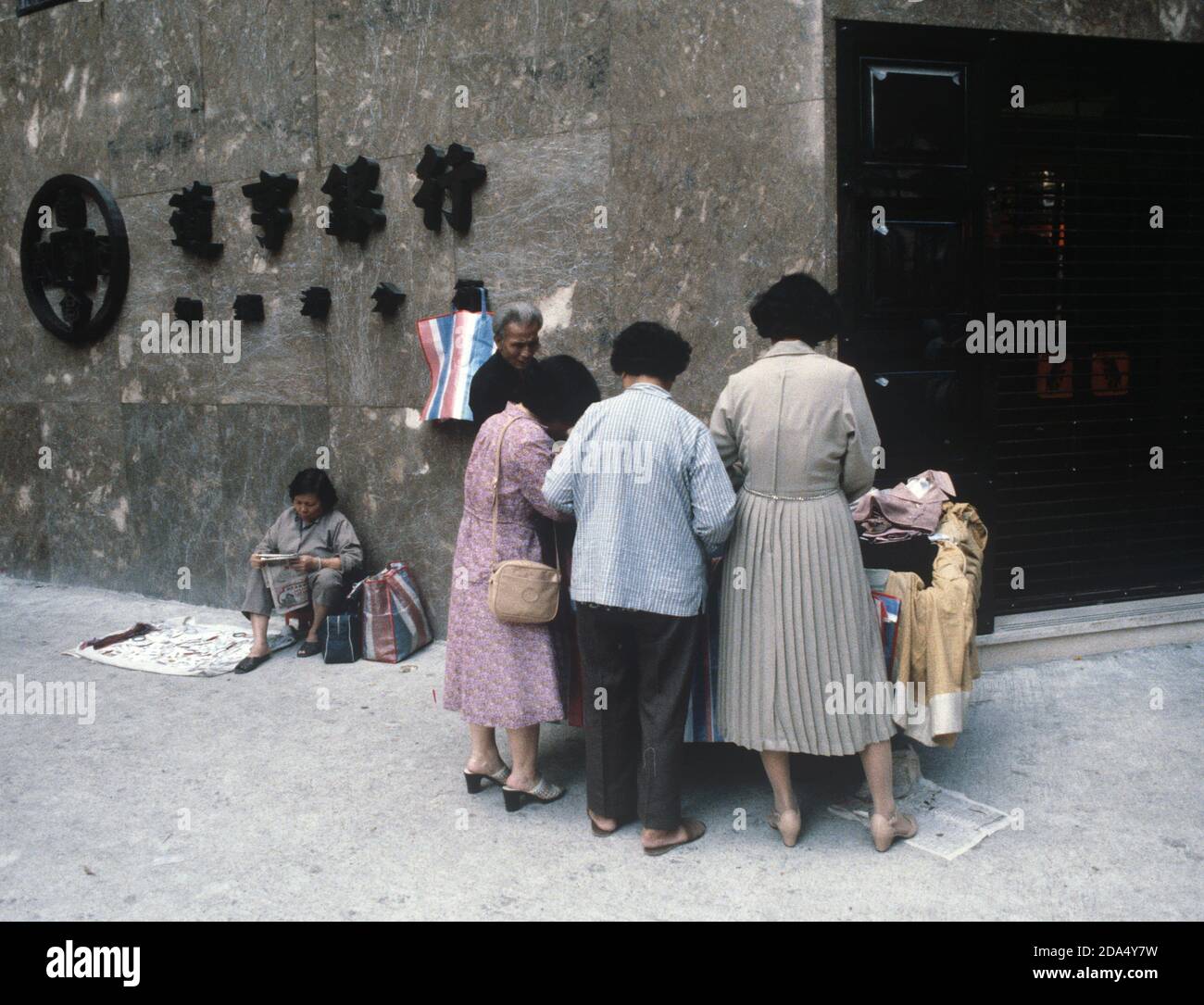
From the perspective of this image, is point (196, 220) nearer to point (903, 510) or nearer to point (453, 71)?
point (453, 71)

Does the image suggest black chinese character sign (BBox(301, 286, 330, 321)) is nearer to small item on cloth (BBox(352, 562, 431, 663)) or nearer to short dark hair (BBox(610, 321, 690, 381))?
small item on cloth (BBox(352, 562, 431, 663))

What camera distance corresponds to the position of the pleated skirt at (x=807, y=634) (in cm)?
372

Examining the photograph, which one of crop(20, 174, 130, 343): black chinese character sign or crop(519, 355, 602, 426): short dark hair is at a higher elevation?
crop(20, 174, 130, 343): black chinese character sign

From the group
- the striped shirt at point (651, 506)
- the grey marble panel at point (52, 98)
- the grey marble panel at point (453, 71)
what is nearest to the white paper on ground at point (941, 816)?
the striped shirt at point (651, 506)

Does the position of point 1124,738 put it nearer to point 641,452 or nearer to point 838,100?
point 641,452

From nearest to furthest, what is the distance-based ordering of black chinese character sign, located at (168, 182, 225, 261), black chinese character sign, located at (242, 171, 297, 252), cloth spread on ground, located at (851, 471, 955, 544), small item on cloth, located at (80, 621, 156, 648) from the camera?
cloth spread on ground, located at (851, 471, 955, 544) → small item on cloth, located at (80, 621, 156, 648) → black chinese character sign, located at (242, 171, 297, 252) → black chinese character sign, located at (168, 182, 225, 261)

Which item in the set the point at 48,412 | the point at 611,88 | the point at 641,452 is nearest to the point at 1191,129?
the point at 611,88

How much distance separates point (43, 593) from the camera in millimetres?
7996

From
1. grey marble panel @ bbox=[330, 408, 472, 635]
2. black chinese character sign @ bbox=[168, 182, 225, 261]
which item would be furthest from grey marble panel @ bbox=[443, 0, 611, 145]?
black chinese character sign @ bbox=[168, 182, 225, 261]

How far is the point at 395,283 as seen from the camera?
6.38 m

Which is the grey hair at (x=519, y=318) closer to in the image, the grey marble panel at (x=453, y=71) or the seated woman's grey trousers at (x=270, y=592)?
the grey marble panel at (x=453, y=71)

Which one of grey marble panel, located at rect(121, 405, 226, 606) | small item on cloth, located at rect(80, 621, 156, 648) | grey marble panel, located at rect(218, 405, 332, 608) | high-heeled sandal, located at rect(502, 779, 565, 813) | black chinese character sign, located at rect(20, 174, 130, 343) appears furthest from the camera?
black chinese character sign, located at rect(20, 174, 130, 343)

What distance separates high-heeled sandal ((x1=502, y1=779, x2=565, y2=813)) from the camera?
13.8 ft

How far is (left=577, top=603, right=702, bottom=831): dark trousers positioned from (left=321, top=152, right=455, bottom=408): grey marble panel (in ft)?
9.45
